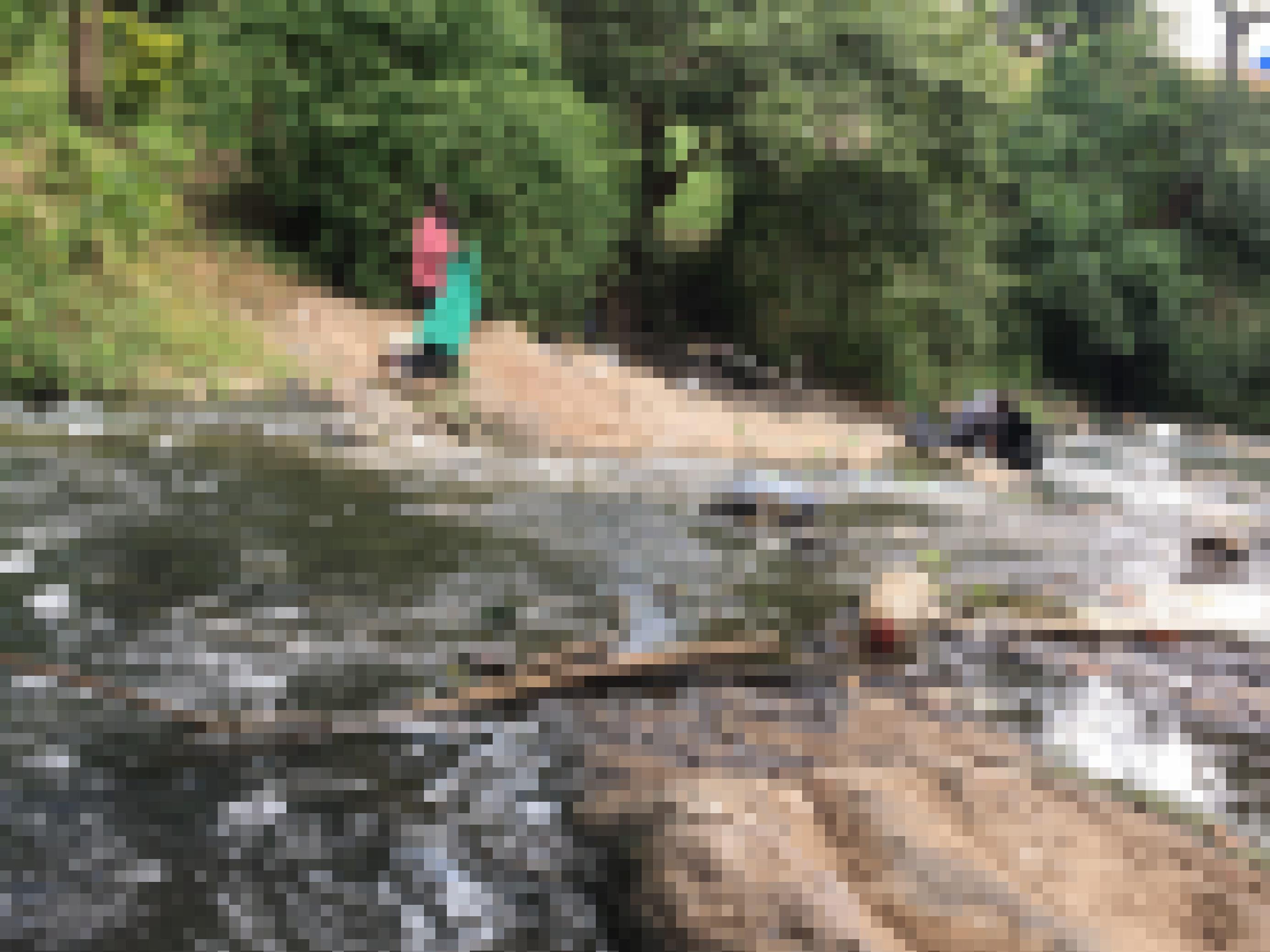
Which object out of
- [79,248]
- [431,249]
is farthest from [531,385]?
[79,248]

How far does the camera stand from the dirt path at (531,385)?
14016mm

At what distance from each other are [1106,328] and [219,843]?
29381 millimetres

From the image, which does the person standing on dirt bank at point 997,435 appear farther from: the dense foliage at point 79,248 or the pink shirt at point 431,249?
the dense foliage at point 79,248

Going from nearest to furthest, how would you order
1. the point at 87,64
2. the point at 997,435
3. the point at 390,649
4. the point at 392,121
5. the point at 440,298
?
1. the point at 390,649
2. the point at 440,298
3. the point at 87,64
4. the point at 997,435
5. the point at 392,121

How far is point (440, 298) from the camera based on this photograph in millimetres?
13289

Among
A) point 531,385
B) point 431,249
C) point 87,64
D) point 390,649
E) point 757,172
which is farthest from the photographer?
point 757,172

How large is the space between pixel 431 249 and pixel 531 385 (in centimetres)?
221

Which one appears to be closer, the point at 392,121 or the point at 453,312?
the point at 453,312

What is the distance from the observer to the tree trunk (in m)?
15.0

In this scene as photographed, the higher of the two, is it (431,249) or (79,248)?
(431,249)

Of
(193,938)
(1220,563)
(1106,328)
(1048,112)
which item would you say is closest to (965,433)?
(1220,563)

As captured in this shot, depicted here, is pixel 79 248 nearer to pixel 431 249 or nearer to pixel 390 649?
pixel 431 249

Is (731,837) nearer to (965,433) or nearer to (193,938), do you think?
(193,938)

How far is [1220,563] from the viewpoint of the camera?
966cm
